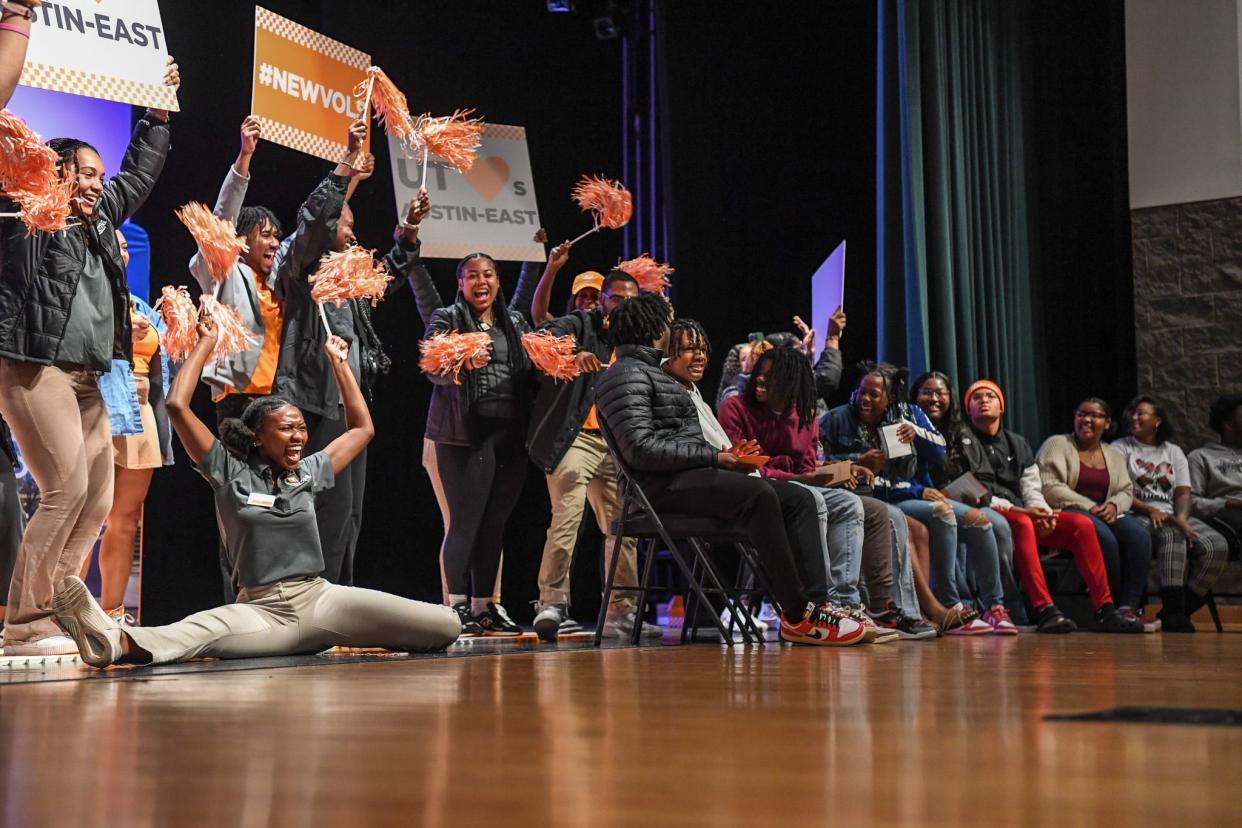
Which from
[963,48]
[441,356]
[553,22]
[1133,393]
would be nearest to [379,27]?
[553,22]

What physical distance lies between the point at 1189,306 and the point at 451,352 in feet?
16.9

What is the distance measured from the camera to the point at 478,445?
4977mm

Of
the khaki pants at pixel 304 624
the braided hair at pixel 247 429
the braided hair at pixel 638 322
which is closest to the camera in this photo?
the khaki pants at pixel 304 624

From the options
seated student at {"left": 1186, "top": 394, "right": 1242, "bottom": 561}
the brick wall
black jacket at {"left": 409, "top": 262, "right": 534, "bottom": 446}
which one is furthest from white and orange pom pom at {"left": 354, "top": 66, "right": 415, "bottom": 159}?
the brick wall

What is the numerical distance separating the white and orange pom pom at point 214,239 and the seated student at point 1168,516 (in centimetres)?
457

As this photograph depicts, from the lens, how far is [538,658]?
368 centimetres

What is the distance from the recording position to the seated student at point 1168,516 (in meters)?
6.73

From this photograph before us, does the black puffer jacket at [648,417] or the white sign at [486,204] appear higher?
the white sign at [486,204]

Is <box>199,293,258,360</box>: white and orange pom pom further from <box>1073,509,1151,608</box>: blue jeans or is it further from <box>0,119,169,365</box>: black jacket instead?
<box>1073,509,1151,608</box>: blue jeans

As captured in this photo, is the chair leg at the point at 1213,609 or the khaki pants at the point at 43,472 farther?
the chair leg at the point at 1213,609

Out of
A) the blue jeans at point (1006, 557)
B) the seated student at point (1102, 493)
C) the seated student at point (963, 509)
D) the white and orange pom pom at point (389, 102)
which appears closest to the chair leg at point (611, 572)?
the white and orange pom pom at point (389, 102)

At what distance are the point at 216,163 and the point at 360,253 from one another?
1.39 metres

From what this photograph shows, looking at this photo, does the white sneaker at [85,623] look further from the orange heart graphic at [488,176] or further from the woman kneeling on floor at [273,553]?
the orange heart graphic at [488,176]

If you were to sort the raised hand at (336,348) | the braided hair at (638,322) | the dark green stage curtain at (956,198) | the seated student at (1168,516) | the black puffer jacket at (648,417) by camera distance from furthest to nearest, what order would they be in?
the dark green stage curtain at (956,198) → the seated student at (1168,516) → the braided hair at (638,322) → the black puffer jacket at (648,417) → the raised hand at (336,348)
